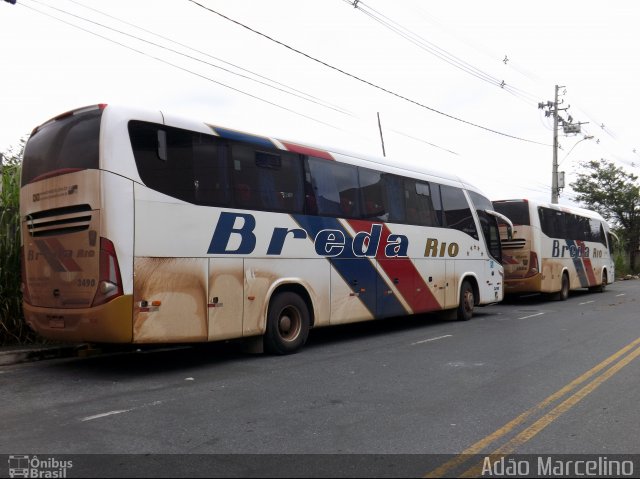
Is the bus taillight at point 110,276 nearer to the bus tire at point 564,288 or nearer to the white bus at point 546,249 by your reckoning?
the white bus at point 546,249

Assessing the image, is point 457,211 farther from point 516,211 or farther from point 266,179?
point 266,179

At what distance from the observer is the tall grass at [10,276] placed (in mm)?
9492

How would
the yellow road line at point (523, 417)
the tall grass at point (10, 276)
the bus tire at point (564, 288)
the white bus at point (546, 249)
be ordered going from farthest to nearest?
the bus tire at point (564, 288) < the white bus at point (546, 249) < the tall grass at point (10, 276) < the yellow road line at point (523, 417)

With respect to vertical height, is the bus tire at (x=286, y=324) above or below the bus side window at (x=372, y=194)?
below

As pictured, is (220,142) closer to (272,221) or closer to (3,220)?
(272,221)

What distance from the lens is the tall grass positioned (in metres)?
9.49

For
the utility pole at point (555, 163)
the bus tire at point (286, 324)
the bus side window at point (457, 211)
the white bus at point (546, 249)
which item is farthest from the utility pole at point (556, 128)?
the bus tire at point (286, 324)

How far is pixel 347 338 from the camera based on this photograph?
1138cm

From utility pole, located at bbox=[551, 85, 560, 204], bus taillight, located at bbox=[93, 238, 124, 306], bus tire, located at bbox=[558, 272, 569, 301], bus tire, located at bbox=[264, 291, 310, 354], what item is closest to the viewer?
bus taillight, located at bbox=[93, 238, 124, 306]

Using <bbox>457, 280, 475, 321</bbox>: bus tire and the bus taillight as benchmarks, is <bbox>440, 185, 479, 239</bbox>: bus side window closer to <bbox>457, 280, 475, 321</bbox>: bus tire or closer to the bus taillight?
<bbox>457, 280, 475, 321</bbox>: bus tire

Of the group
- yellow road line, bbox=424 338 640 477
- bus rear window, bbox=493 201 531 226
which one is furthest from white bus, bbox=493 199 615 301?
yellow road line, bbox=424 338 640 477

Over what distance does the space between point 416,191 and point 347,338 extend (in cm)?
355
